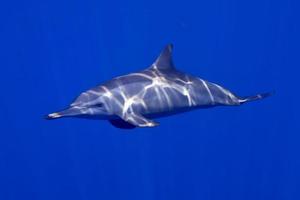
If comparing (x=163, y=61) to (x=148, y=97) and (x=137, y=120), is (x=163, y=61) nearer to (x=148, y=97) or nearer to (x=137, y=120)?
(x=148, y=97)

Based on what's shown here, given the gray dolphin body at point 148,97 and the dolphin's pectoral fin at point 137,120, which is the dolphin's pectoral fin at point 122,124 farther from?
the dolphin's pectoral fin at point 137,120

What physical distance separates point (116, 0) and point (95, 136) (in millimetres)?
4877

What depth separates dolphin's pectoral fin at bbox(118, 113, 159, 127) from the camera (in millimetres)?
8312

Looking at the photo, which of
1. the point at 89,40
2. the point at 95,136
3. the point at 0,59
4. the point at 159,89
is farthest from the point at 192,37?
the point at 159,89

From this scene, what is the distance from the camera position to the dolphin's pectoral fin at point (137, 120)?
27.3 feet

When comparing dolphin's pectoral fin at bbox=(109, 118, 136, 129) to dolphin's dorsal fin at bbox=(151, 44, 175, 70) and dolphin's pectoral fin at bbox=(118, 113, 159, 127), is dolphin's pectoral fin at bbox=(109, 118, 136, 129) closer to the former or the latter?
dolphin's pectoral fin at bbox=(118, 113, 159, 127)

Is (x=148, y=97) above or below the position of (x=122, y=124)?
above

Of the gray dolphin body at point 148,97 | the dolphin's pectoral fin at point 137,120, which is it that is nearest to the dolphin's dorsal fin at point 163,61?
the gray dolphin body at point 148,97

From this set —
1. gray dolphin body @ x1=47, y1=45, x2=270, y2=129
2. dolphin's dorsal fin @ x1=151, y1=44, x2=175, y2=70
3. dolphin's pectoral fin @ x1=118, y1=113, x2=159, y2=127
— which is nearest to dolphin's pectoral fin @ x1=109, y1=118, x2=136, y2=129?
gray dolphin body @ x1=47, y1=45, x2=270, y2=129

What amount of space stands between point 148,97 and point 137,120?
27.1 inches

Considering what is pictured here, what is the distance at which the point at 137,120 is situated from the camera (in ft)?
27.8

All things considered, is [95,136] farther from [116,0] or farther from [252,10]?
[252,10]

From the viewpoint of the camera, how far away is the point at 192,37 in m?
18.6

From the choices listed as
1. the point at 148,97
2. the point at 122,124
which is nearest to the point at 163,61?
the point at 148,97
